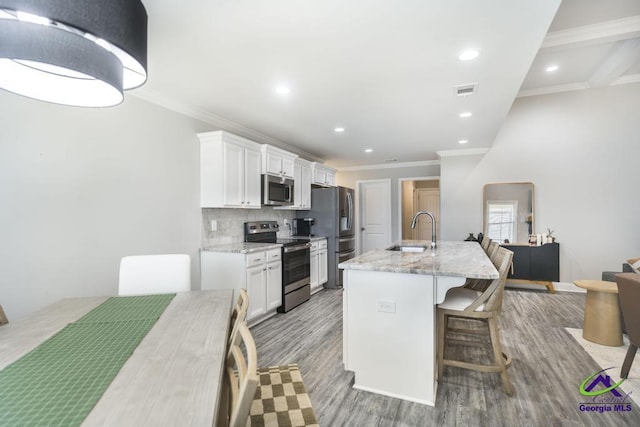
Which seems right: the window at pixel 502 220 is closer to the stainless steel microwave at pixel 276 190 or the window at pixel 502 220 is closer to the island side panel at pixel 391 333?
the stainless steel microwave at pixel 276 190

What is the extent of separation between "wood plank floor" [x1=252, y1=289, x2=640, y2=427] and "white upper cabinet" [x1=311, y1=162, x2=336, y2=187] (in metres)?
2.57

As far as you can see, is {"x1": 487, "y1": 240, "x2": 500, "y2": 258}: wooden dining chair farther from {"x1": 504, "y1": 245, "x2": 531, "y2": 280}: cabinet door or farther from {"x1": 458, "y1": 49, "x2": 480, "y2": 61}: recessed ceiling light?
{"x1": 504, "y1": 245, "x2": 531, "y2": 280}: cabinet door

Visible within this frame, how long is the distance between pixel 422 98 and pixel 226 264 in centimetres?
266

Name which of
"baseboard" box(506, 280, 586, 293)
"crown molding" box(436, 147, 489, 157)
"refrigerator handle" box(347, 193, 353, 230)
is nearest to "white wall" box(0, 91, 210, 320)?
"refrigerator handle" box(347, 193, 353, 230)

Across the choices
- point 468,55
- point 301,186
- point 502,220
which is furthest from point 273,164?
point 502,220

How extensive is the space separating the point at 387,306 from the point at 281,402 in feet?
3.16

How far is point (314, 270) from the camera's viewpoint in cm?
481

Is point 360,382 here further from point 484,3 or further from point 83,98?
point 484,3

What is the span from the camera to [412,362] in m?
2.07

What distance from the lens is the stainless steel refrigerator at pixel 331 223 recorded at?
5.21m

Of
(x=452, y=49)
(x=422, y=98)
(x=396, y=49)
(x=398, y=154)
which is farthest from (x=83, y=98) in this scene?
(x=398, y=154)

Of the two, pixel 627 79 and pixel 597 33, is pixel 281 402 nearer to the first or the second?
pixel 597 33

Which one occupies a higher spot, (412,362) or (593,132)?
(593,132)

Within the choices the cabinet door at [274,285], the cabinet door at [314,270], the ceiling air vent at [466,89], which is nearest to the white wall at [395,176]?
the cabinet door at [314,270]
